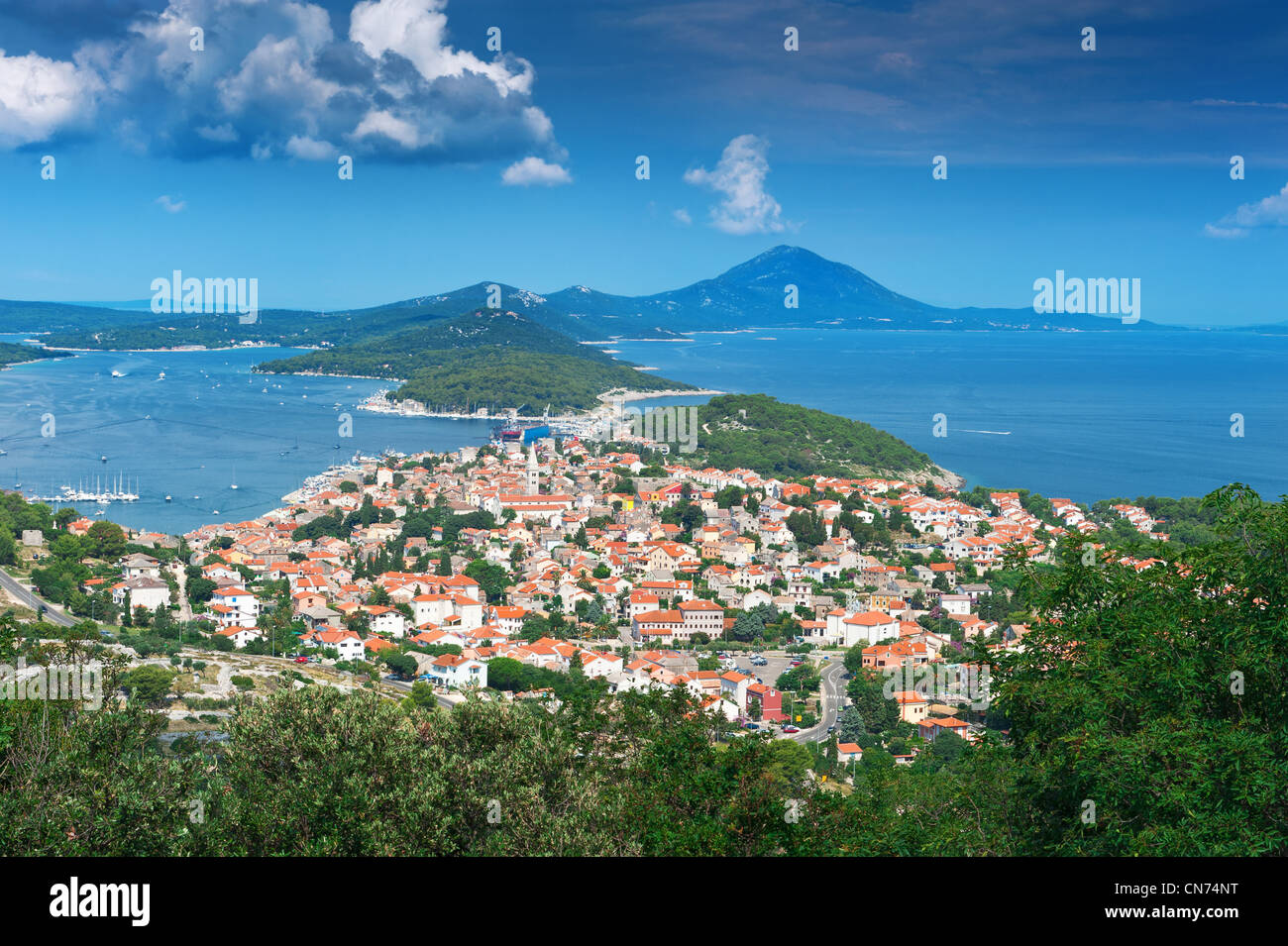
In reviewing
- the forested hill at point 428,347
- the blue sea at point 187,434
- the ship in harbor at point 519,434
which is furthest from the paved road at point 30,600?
the forested hill at point 428,347

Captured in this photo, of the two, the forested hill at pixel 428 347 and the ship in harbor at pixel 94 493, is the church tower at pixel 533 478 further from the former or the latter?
the forested hill at pixel 428 347

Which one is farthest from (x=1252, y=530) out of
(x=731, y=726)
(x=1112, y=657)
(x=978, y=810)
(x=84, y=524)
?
(x=84, y=524)

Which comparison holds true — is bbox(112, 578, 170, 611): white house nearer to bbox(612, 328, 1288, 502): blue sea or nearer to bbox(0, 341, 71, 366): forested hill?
bbox(612, 328, 1288, 502): blue sea

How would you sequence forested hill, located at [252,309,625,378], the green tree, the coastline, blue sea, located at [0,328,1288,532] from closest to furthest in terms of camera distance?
the green tree, blue sea, located at [0,328,1288,532], the coastline, forested hill, located at [252,309,625,378]

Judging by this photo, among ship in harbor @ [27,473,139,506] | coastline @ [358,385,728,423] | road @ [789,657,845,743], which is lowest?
road @ [789,657,845,743]

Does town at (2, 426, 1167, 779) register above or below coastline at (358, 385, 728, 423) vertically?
below

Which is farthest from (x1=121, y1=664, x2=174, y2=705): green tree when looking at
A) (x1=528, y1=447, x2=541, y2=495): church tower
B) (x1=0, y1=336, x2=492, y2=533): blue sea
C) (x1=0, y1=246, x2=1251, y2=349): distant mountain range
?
(x1=0, y1=246, x2=1251, y2=349): distant mountain range
